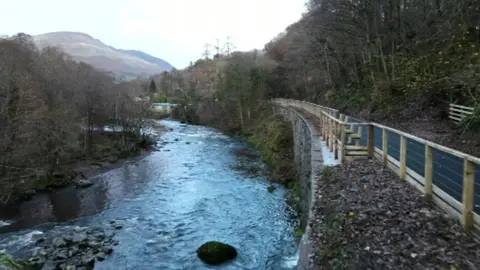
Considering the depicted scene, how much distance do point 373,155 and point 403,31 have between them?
17147 mm

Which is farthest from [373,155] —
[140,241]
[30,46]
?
[30,46]

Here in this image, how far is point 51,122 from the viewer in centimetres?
2323

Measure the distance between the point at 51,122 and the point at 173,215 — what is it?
12.9 metres

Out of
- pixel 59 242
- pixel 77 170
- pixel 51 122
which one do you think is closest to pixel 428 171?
pixel 59 242

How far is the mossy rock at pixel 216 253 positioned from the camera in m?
10.8

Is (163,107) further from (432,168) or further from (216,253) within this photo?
(432,168)

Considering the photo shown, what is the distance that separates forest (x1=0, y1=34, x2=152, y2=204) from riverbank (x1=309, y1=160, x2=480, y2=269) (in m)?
13.8

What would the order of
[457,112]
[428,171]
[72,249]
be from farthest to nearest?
[457,112], [72,249], [428,171]

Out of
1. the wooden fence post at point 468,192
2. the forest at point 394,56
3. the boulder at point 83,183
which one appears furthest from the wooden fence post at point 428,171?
the boulder at point 83,183

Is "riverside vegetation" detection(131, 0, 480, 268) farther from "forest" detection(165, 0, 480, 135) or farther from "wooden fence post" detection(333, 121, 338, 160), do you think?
"wooden fence post" detection(333, 121, 338, 160)

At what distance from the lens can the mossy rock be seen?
10766 mm

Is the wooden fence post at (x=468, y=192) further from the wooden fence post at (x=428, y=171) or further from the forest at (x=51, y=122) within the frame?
the forest at (x=51, y=122)

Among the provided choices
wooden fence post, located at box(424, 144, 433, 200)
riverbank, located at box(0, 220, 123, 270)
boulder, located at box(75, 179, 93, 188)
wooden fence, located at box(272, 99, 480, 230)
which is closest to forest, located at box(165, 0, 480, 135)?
wooden fence, located at box(272, 99, 480, 230)

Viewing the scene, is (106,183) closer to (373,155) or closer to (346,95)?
(373,155)
